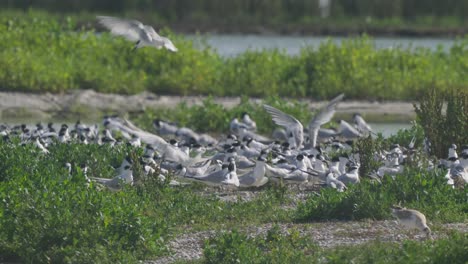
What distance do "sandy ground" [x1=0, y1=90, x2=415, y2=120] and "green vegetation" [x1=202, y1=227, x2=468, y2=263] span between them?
1173 cm

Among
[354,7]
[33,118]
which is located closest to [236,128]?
[33,118]

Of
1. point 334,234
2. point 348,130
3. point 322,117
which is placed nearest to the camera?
point 334,234

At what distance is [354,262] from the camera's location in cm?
834

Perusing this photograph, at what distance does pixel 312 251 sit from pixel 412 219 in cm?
97

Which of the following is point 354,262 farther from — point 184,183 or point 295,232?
point 184,183

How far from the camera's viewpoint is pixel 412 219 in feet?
32.7

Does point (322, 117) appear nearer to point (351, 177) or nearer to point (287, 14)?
point (351, 177)

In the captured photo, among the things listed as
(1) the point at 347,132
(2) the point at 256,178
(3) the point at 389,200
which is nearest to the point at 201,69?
(1) the point at 347,132

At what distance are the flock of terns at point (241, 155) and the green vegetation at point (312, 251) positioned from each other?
3.21 feet

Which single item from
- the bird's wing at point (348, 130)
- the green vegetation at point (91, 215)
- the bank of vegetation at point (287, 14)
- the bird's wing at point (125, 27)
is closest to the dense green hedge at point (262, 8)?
the bank of vegetation at point (287, 14)

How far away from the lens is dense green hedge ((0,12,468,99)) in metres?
22.4

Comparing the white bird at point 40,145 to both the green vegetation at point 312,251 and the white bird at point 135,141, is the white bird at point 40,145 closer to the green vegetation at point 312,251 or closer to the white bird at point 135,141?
the white bird at point 135,141

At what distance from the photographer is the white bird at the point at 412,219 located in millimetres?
9938

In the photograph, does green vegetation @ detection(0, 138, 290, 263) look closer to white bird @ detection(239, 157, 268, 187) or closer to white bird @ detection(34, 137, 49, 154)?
white bird @ detection(239, 157, 268, 187)
